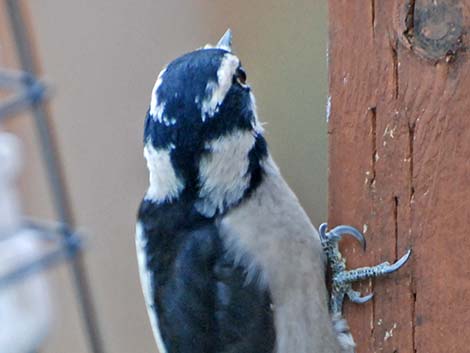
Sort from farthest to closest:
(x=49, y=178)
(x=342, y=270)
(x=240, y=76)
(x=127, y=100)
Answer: (x=127, y=100)
(x=240, y=76)
(x=342, y=270)
(x=49, y=178)

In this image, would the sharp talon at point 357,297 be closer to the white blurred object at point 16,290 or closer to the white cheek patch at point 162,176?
the white cheek patch at point 162,176

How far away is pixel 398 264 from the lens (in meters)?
1.51

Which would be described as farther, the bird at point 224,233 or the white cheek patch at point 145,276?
the white cheek patch at point 145,276

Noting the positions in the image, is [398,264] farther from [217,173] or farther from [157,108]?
[157,108]

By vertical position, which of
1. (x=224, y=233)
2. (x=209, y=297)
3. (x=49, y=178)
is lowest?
(x=209, y=297)

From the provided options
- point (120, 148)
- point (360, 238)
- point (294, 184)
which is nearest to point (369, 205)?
point (360, 238)

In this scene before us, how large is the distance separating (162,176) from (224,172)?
11 cm

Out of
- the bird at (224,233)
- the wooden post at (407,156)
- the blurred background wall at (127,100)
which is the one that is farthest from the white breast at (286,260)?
the blurred background wall at (127,100)

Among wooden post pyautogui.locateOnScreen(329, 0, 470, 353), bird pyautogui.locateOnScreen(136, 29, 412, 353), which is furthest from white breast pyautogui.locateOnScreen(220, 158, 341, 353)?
wooden post pyautogui.locateOnScreen(329, 0, 470, 353)

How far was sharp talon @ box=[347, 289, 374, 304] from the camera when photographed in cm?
158

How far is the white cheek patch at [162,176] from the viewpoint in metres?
1.70

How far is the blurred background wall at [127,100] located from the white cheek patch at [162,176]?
122cm

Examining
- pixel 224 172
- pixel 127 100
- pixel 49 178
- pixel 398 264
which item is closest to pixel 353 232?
pixel 398 264

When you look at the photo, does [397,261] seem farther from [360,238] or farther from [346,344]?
[346,344]
